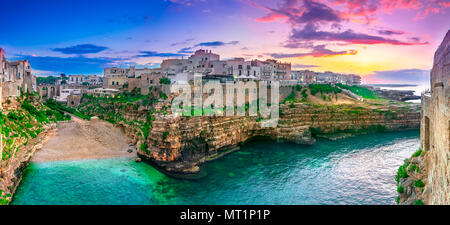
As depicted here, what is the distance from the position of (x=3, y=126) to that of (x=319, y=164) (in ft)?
86.0

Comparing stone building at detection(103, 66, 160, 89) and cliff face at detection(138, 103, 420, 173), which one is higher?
stone building at detection(103, 66, 160, 89)

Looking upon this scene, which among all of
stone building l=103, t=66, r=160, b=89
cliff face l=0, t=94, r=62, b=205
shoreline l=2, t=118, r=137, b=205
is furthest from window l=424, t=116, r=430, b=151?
stone building l=103, t=66, r=160, b=89

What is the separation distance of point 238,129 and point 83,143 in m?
17.2

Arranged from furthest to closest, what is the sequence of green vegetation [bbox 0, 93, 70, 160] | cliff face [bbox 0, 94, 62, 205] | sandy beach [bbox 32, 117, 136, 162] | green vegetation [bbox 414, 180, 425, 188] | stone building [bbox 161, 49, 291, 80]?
1. stone building [bbox 161, 49, 291, 80]
2. sandy beach [bbox 32, 117, 136, 162]
3. green vegetation [bbox 0, 93, 70, 160]
4. cliff face [bbox 0, 94, 62, 205]
5. green vegetation [bbox 414, 180, 425, 188]

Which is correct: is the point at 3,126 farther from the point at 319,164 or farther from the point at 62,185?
the point at 319,164

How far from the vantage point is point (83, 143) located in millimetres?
26438

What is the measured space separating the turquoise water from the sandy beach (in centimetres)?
144

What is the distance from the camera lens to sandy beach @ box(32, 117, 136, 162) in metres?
24.3

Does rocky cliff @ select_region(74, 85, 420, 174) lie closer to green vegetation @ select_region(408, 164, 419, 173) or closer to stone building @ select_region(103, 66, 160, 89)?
stone building @ select_region(103, 66, 160, 89)

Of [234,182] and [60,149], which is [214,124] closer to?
[234,182]

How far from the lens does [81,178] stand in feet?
65.1

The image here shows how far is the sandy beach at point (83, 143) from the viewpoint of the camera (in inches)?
955
